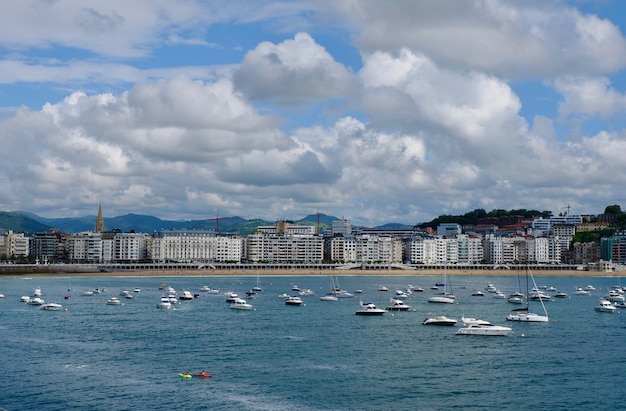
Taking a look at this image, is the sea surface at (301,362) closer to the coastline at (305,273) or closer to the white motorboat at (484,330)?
the white motorboat at (484,330)

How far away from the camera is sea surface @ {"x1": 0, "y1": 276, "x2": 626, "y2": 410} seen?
119ft

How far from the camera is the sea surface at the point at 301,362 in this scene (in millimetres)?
36281

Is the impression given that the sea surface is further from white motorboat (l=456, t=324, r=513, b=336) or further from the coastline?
the coastline

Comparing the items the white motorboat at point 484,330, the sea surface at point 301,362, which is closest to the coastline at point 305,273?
the sea surface at point 301,362

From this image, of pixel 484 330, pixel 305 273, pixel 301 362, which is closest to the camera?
pixel 301 362

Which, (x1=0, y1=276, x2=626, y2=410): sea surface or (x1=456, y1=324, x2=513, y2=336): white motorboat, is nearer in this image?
(x1=0, y1=276, x2=626, y2=410): sea surface

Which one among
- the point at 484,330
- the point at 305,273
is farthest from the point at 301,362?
the point at 305,273

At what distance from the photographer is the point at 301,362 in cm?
4559

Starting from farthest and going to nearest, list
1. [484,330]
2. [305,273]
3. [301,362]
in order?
[305,273] → [484,330] → [301,362]

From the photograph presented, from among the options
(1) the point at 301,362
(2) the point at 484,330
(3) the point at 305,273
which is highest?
(2) the point at 484,330

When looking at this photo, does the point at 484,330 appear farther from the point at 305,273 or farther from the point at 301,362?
the point at 305,273

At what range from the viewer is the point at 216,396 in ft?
120

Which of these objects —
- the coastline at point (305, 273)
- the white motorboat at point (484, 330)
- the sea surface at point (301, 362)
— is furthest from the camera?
the coastline at point (305, 273)

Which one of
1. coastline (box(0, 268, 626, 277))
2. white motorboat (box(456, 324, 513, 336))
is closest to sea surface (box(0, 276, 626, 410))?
white motorboat (box(456, 324, 513, 336))
